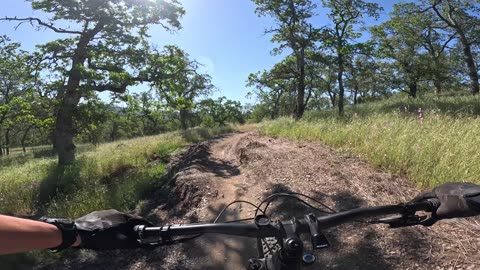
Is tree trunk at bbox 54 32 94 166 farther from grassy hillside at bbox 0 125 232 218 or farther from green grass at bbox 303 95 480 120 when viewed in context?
green grass at bbox 303 95 480 120

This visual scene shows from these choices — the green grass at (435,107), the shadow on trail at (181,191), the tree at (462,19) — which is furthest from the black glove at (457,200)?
the tree at (462,19)

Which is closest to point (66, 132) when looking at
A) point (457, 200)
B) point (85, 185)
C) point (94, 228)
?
point (85, 185)

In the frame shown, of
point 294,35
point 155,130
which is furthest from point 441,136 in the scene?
point 155,130

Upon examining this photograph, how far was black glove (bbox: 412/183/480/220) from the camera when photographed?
170cm

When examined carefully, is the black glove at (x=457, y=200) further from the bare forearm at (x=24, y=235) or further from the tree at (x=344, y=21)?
the tree at (x=344, y=21)

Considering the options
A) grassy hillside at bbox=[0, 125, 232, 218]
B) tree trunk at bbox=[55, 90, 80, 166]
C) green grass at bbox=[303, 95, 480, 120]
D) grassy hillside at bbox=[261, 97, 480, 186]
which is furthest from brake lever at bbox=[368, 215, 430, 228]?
tree trunk at bbox=[55, 90, 80, 166]

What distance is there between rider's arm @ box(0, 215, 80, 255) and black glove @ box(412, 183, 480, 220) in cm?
190

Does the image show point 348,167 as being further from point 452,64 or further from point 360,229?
point 452,64

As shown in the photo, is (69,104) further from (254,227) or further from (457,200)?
(457,200)

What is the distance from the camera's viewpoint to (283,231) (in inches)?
57.9

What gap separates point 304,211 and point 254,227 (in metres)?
3.55

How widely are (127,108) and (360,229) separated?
1273 cm

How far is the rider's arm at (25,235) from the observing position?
1.10m

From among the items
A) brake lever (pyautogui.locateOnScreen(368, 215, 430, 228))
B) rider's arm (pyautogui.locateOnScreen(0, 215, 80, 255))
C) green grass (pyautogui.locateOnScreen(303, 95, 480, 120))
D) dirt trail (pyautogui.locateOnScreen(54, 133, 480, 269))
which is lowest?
dirt trail (pyautogui.locateOnScreen(54, 133, 480, 269))
